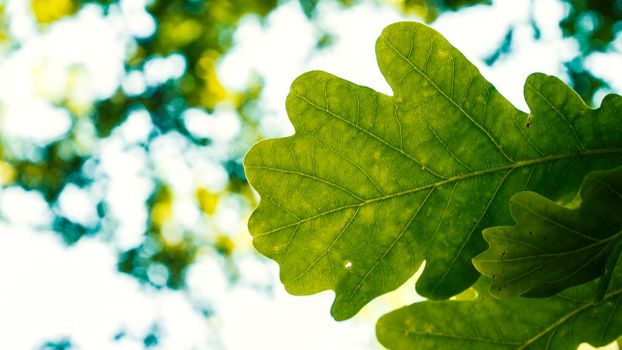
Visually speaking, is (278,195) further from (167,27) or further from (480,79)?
(167,27)

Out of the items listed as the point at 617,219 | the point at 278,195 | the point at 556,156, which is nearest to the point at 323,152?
the point at 278,195

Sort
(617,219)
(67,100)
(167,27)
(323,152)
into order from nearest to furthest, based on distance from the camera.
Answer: (617,219)
(323,152)
(167,27)
(67,100)

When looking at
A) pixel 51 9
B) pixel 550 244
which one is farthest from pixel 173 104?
pixel 550 244

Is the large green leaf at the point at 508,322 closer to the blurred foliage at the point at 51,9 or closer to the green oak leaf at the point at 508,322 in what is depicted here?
the green oak leaf at the point at 508,322

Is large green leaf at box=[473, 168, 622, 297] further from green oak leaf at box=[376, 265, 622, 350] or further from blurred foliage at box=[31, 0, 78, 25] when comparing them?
blurred foliage at box=[31, 0, 78, 25]

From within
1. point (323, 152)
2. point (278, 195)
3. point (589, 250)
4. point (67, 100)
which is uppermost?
point (589, 250)

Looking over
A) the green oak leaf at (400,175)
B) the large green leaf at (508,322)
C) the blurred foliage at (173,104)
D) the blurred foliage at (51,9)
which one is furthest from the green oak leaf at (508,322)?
the blurred foliage at (51,9)

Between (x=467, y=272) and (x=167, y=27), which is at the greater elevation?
(x=167, y=27)
